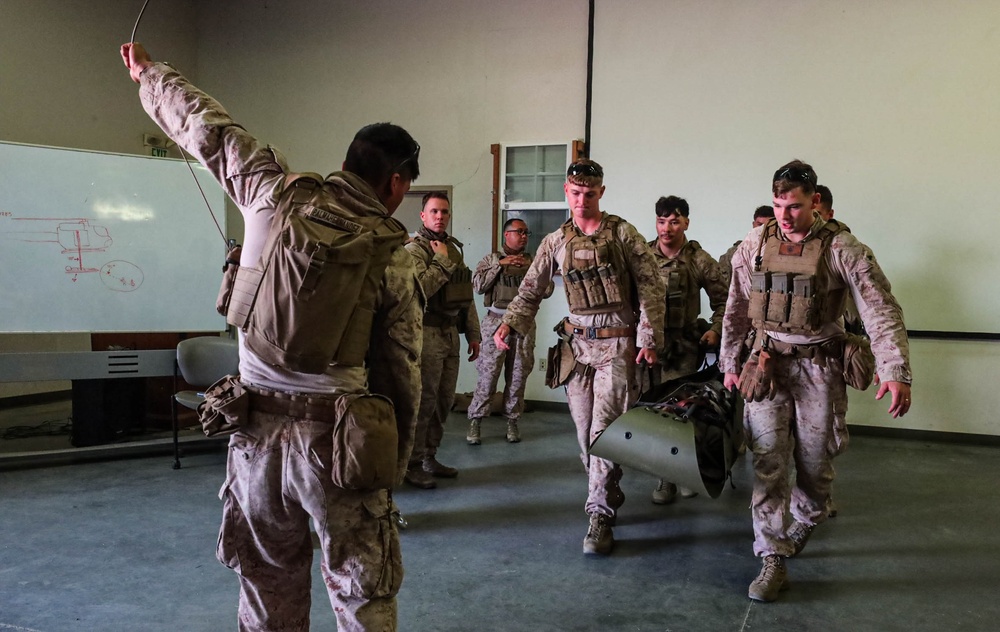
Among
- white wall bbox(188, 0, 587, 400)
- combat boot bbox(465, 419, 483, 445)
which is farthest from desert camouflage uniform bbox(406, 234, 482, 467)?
white wall bbox(188, 0, 587, 400)

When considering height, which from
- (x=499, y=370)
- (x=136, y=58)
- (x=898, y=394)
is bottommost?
(x=499, y=370)

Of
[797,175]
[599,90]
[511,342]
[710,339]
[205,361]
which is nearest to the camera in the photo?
[797,175]

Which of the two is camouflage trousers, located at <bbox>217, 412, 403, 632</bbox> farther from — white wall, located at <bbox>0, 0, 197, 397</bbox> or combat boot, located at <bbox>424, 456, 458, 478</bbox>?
white wall, located at <bbox>0, 0, 197, 397</bbox>

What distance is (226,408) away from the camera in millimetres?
1609

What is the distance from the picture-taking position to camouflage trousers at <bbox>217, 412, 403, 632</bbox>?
159 cm

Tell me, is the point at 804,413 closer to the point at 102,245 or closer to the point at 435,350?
the point at 435,350

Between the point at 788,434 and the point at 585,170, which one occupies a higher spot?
the point at 585,170

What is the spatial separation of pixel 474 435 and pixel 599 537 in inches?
87.3

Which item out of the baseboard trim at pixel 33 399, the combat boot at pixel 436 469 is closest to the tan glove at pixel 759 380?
the combat boot at pixel 436 469

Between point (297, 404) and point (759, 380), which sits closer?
point (297, 404)

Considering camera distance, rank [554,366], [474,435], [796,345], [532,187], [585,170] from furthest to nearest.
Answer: [532,187] < [474,435] < [554,366] < [585,170] < [796,345]

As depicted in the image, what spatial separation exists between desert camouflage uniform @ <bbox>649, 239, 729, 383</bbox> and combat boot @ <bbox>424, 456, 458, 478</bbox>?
4.81 ft

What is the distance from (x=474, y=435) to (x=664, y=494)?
176cm

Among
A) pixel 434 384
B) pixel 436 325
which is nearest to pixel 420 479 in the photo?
pixel 434 384
